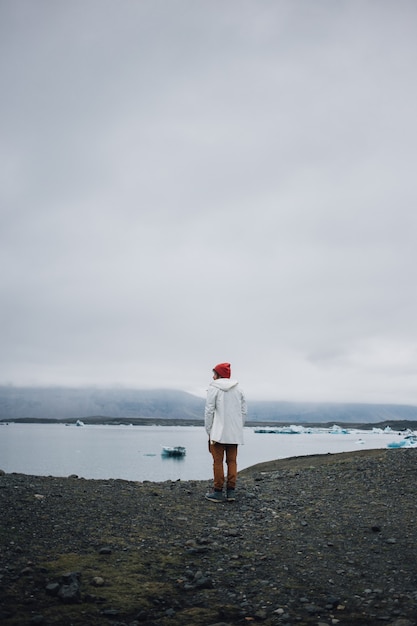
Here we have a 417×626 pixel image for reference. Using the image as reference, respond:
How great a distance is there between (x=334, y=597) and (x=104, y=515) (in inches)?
162

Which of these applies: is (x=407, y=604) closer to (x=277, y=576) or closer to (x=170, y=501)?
(x=277, y=576)

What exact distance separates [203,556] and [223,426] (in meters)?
3.61

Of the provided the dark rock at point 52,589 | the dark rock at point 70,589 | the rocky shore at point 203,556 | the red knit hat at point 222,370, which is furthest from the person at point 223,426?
the dark rock at point 52,589

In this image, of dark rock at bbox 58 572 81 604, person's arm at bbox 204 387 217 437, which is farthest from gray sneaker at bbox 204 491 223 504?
dark rock at bbox 58 572 81 604

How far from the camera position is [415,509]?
868 cm

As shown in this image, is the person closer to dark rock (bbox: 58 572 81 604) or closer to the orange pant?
the orange pant

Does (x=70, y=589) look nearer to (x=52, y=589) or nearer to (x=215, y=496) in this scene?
(x=52, y=589)

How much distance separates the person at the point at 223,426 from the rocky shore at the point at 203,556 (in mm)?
465

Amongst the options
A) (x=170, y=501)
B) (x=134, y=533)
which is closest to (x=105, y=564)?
(x=134, y=533)

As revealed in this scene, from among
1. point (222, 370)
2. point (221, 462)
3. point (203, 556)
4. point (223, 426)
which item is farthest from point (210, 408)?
point (203, 556)

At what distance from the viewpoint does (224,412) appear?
9.91 meters

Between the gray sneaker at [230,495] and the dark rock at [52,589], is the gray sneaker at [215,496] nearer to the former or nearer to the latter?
the gray sneaker at [230,495]

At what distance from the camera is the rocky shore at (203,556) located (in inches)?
182

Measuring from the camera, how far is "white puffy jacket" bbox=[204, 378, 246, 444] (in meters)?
9.83
